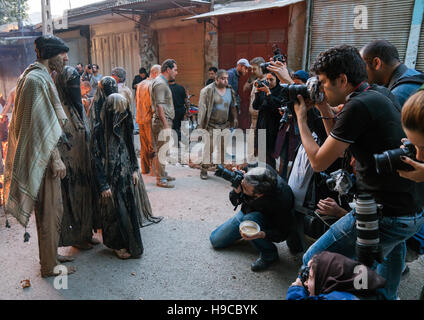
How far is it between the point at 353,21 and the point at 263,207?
5.73 metres

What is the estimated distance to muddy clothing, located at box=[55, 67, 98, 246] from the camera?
3401mm

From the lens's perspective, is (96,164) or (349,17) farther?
(349,17)

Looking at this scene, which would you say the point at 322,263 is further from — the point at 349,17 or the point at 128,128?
the point at 349,17

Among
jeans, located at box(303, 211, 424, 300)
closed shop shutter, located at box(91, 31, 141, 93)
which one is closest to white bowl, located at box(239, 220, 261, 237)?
jeans, located at box(303, 211, 424, 300)

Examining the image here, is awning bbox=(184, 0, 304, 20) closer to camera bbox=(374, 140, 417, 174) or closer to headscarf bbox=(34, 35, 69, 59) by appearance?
headscarf bbox=(34, 35, 69, 59)

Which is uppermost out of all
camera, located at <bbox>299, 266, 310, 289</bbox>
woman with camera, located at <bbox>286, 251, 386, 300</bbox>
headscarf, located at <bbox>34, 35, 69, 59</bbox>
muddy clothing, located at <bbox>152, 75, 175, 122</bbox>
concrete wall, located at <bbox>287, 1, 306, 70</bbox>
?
concrete wall, located at <bbox>287, 1, 306, 70</bbox>

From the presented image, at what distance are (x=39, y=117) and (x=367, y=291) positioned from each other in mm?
2655

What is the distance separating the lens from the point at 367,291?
1.77 m

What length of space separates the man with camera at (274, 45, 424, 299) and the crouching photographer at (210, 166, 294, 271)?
1079 millimetres

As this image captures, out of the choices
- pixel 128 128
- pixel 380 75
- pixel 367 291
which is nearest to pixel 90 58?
pixel 128 128

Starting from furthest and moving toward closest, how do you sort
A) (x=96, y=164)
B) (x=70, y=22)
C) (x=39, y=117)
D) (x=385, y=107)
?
(x=70, y=22)
(x=96, y=164)
(x=39, y=117)
(x=385, y=107)

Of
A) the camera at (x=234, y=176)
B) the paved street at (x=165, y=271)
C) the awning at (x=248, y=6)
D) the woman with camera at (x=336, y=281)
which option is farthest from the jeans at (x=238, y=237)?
the awning at (x=248, y=6)

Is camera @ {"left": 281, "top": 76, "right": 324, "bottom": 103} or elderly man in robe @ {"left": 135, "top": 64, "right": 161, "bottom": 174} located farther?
elderly man in robe @ {"left": 135, "top": 64, "right": 161, "bottom": 174}
